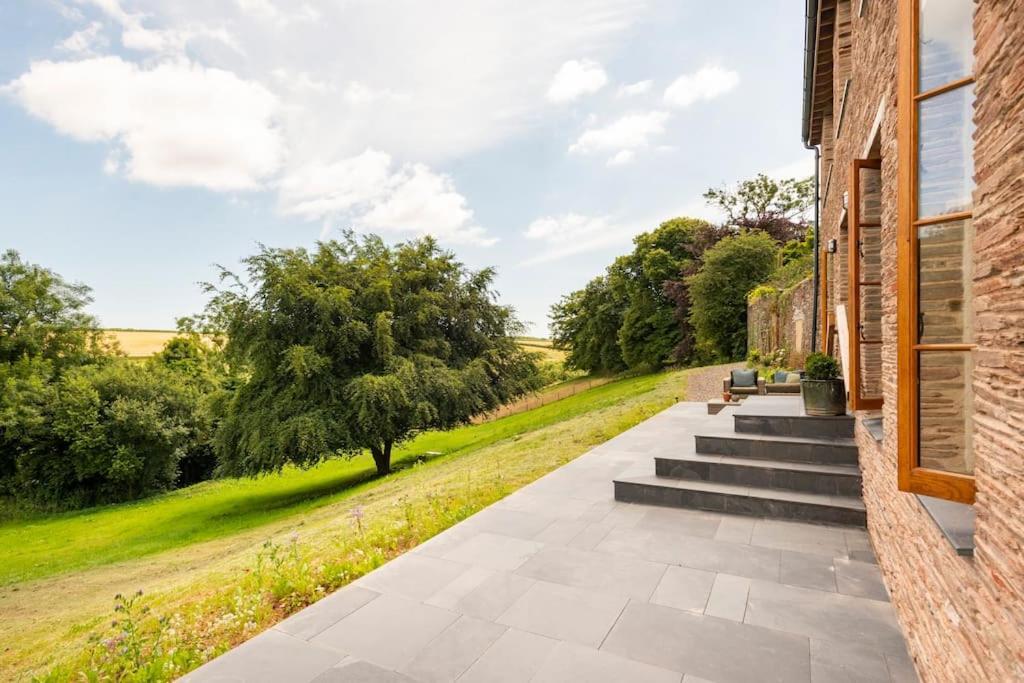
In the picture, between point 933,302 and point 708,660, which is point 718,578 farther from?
point 933,302

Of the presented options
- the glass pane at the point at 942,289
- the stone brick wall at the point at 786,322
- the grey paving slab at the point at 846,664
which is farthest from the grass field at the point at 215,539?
the glass pane at the point at 942,289

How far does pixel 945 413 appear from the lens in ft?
6.23

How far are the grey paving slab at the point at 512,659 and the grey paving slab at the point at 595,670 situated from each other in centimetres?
6

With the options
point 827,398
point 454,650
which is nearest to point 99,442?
point 454,650

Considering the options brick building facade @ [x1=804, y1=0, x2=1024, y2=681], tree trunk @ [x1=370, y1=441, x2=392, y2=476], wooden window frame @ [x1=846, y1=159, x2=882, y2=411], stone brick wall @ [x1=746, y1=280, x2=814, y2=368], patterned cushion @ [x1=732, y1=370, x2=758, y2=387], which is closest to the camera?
brick building facade @ [x1=804, y1=0, x2=1024, y2=681]

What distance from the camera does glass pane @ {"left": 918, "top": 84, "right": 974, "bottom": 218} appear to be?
1.71 m

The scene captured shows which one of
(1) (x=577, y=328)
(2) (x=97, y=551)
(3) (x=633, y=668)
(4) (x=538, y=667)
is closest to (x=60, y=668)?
(4) (x=538, y=667)

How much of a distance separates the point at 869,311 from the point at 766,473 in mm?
1718

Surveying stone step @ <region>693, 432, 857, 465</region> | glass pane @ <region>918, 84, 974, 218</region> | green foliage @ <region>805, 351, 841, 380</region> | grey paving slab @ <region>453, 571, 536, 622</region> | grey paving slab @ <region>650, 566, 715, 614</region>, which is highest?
glass pane @ <region>918, 84, 974, 218</region>

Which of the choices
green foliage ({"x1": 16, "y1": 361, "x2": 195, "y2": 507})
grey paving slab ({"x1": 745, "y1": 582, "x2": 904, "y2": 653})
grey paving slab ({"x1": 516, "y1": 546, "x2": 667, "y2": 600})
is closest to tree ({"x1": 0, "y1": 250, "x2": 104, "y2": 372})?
green foliage ({"x1": 16, "y1": 361, "x2": 195, "y2": 507})

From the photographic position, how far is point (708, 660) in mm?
2344

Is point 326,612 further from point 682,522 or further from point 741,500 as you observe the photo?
point 741,500

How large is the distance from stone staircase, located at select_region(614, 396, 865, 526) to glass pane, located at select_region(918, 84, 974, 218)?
3.06 meters

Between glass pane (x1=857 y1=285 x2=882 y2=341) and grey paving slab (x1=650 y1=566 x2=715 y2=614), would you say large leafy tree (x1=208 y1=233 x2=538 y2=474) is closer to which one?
grey paving slab (x1=650 y1=566 x2=715 y2=614)
